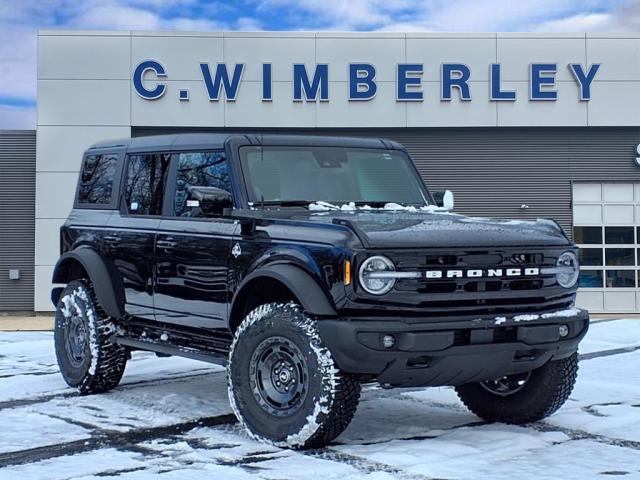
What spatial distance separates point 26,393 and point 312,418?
359 centimetres

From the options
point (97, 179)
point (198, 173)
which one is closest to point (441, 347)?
point (198, 173)

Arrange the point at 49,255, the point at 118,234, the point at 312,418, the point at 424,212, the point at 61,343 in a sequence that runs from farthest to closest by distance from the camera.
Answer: the point at 49,255, the point at 61,343, the point at 118,234, the point at 424,212, the point at 312,418

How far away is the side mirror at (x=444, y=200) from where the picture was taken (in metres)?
7.14

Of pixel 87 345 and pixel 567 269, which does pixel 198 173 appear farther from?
pixel 567 269

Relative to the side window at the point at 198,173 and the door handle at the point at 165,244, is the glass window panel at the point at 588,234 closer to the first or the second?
the side window at the point at 198,173

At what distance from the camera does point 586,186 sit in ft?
67.7

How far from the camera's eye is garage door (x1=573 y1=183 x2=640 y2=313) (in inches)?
805

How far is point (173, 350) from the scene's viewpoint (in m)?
6.92

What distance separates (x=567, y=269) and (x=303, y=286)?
1768 mm

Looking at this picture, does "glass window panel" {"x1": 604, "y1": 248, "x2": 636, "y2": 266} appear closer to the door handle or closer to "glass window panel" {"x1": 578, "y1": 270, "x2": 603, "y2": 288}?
"glass window panel" {"x1": 578, "y1": 270, "x2": 603, "y2": 288}

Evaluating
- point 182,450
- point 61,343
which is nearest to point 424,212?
point 182,450

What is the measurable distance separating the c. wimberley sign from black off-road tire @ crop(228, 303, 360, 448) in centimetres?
1458

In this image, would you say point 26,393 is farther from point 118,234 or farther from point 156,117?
point 156,117

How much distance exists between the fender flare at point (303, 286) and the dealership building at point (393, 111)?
14.5m
